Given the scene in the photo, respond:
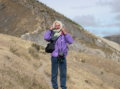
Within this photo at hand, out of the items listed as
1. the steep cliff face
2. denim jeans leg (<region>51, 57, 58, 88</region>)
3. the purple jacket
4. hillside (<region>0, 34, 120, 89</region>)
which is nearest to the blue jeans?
denim jeans leg (<region>51, 57, 58, 88</region>)

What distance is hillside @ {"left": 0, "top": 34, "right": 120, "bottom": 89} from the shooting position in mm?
14680

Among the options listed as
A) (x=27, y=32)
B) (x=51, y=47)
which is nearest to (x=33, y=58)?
(x=51, y=47)

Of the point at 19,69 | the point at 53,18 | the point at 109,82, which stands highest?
the point at 53,18

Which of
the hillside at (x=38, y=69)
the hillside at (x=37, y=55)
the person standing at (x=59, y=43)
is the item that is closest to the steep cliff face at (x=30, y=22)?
the hillside at (x=37, y=55)

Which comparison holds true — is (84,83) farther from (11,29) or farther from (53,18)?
(53,18)

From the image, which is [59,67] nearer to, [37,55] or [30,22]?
[37,55]

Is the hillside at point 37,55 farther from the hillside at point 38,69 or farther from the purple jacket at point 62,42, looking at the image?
the purple jacket at point 62,42

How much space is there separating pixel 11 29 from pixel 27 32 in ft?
5.71

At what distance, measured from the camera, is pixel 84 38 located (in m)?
44.7

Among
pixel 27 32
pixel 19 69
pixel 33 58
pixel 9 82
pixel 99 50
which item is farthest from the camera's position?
pixel 99 50

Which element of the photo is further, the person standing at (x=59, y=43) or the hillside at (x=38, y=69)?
the hillside at (x=38, y=69)

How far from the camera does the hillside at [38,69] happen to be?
14680mm

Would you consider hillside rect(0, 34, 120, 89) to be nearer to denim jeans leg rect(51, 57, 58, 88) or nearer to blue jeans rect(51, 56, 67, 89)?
denim jeans leg rect(51, 57, 58, 88)

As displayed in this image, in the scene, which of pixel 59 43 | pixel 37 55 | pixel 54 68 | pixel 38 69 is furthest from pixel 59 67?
pixel 37 55
